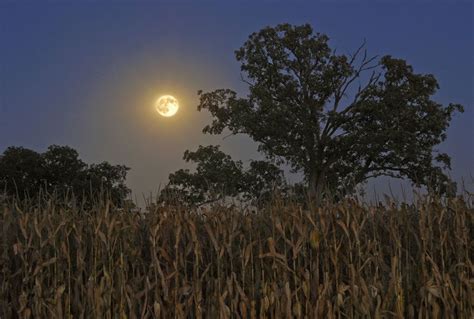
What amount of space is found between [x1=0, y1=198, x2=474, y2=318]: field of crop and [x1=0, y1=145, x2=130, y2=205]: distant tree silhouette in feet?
110

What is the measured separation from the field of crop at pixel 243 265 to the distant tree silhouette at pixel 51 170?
33524 millimetres

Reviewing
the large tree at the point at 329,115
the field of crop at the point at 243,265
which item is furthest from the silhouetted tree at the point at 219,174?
the field of crop at the point at 243,265

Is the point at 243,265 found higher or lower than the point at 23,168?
lower

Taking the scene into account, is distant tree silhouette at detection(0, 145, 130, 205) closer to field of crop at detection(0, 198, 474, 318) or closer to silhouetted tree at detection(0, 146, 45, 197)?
silhouetted tree at detection(0, 146, 45, 197)

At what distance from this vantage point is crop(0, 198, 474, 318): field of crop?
25.2 feet

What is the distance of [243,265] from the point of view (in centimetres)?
788

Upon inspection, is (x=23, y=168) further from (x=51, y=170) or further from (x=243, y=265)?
(x=243, y=265)

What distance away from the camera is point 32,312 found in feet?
27.0

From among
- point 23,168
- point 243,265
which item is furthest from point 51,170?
point 243,265

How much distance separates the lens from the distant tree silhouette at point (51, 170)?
140 ft

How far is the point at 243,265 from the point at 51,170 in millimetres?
38157

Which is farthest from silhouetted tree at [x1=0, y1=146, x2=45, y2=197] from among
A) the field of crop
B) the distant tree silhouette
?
the field of crop

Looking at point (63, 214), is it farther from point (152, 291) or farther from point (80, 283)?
point (152, 291)

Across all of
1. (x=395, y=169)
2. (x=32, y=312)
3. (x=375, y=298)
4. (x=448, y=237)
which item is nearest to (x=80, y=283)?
(x=32, y=312)
